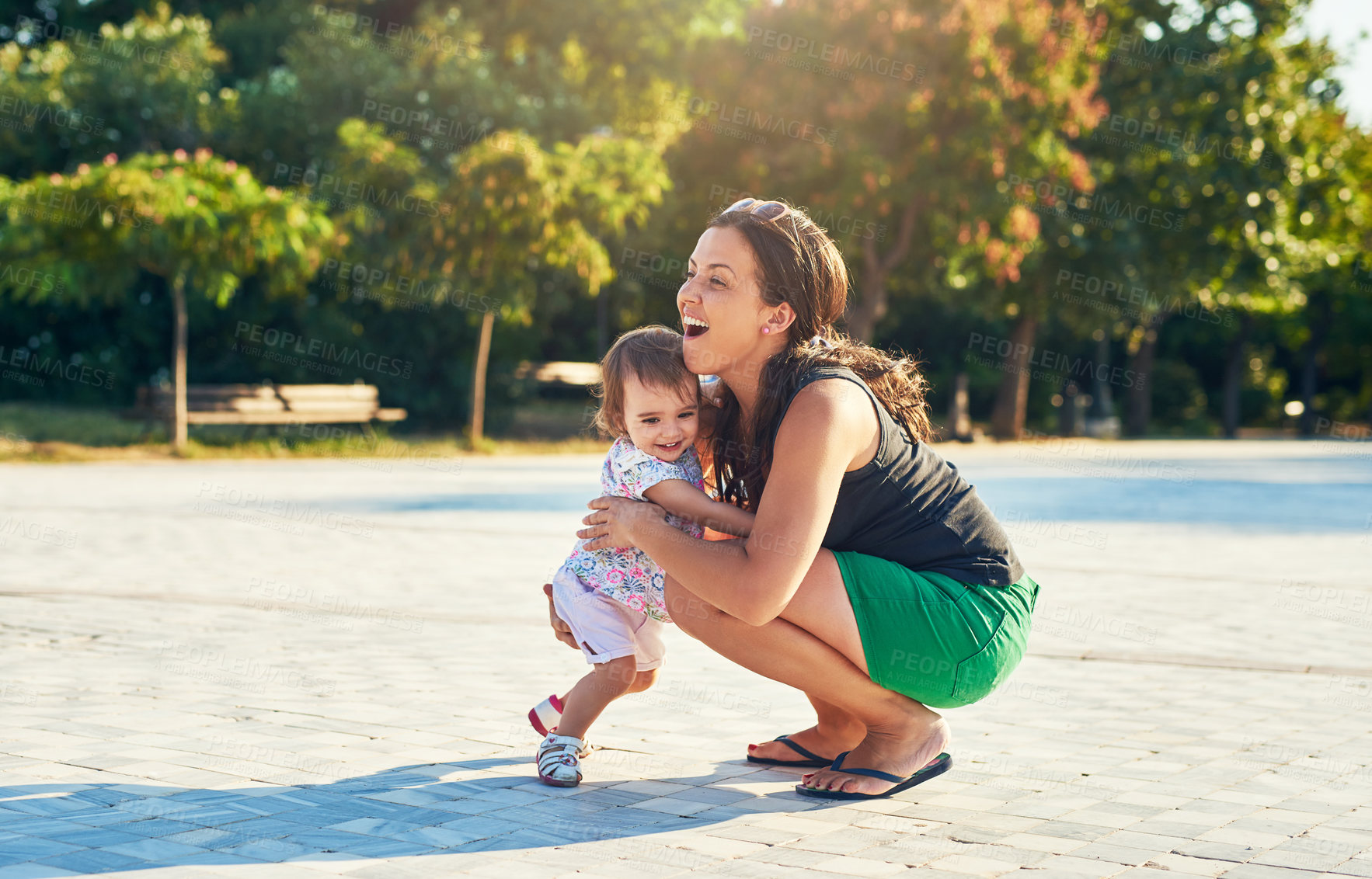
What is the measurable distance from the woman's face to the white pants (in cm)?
73

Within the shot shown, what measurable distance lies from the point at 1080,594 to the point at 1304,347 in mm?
39431

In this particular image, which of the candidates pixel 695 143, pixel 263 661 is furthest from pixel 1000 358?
pixel 263 661

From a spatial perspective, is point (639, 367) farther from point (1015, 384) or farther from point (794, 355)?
point (1015, 384)

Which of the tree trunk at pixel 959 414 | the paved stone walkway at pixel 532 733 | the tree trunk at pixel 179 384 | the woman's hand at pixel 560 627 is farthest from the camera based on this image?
the tree trunk at pixel 959 414

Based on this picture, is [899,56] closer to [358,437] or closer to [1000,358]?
[358,437]

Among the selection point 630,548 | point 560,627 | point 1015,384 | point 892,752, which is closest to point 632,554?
point 630,548

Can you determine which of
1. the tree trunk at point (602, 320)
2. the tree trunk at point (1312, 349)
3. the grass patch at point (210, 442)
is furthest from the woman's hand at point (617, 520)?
the tree trunk at point (1312, 349)

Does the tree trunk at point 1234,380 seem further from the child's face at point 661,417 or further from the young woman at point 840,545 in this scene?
the child's face at point 661,417

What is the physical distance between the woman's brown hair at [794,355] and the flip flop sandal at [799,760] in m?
0.75

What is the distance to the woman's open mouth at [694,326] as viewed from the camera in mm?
3686

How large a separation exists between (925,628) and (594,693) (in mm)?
973

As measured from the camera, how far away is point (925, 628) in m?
3.57

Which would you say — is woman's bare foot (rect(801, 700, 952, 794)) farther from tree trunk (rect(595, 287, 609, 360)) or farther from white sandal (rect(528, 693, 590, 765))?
tree trunk (rect(595, 287, 609, 360))

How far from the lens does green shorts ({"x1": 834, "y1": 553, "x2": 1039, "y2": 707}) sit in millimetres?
3572
